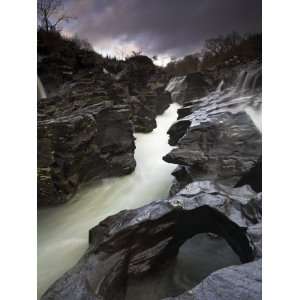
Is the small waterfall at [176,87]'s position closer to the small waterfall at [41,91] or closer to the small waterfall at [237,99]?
the small waterfall at [237,99]

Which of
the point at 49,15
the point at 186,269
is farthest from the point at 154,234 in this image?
the point at 49,15

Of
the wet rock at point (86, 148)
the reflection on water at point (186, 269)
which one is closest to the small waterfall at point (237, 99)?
the wet rock at point (86, 148)

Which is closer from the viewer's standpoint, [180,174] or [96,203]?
[96,203]

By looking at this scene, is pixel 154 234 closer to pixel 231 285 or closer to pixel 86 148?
pixel 231 285

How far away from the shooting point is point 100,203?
6.13ft

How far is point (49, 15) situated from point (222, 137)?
137cm

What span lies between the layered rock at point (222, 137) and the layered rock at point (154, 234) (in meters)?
0.10


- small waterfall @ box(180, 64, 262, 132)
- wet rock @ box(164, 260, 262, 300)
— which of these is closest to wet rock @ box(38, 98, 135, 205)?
small waterfall @ box(180, 64, 262, 132)

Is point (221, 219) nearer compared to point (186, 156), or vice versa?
point (221, 219)

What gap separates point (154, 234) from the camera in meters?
1.84

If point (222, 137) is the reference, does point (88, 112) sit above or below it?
above
